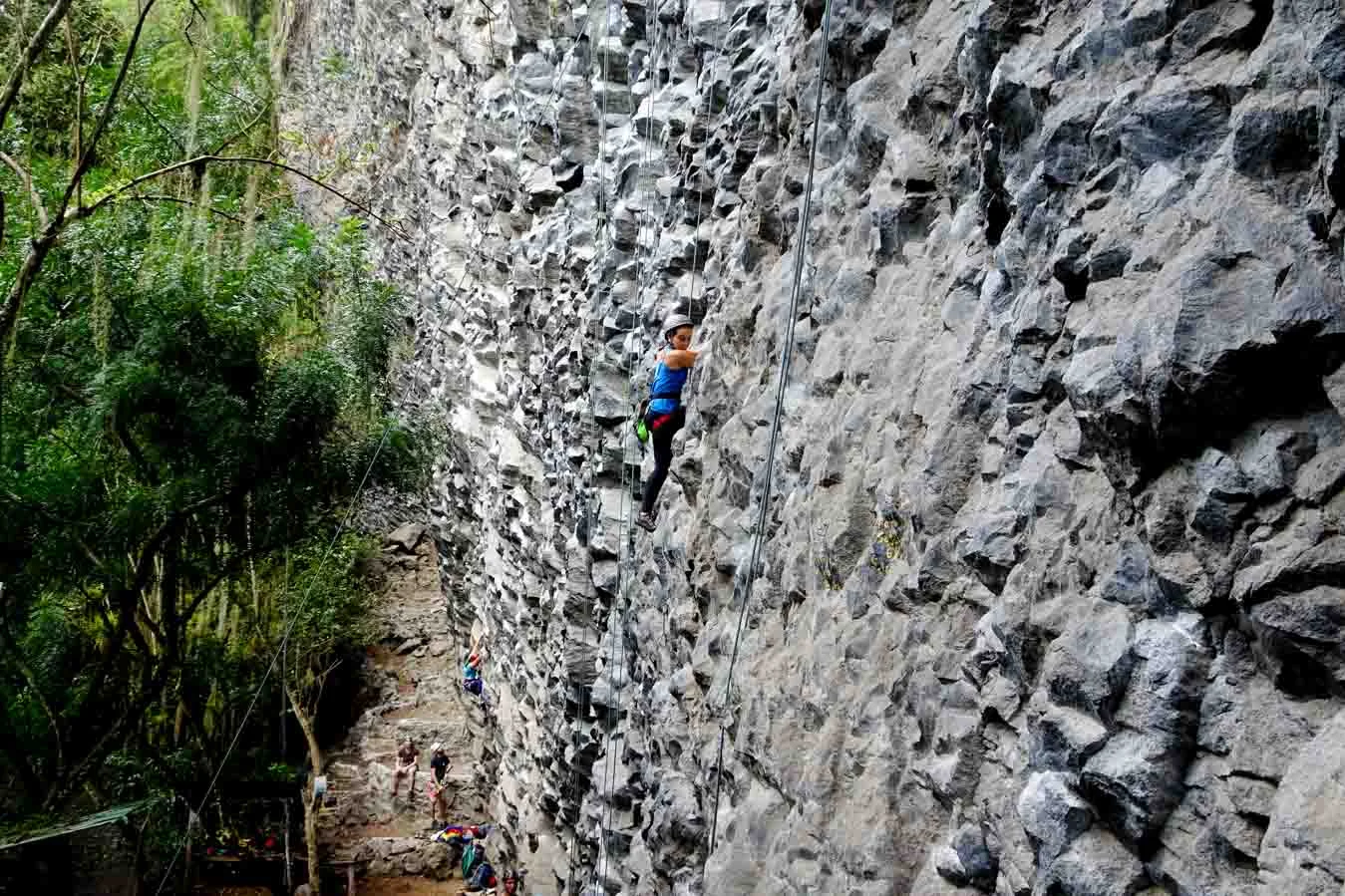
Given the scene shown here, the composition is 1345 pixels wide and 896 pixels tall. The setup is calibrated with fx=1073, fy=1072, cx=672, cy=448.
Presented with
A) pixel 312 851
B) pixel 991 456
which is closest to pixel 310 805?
pixel 312 851

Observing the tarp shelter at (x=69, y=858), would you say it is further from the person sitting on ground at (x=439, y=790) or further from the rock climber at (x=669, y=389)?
the person sitting on ground at (x=439, y=790)

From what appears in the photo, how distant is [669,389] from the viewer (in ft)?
16.9

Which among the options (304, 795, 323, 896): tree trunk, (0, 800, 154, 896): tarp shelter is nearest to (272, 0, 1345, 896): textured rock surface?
(0, 800, 154, 896): tarp shelter

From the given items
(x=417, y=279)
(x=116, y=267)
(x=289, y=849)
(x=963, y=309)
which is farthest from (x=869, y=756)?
(x=417, y=279)

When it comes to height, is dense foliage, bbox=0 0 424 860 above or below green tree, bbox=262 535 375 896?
above

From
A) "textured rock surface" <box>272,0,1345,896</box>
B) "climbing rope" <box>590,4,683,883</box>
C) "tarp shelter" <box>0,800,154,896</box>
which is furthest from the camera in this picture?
"climbing rope" <box>590,4,683,883</box>

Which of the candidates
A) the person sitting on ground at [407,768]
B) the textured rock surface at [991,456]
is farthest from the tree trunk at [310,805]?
the textured rock surface at [991,456]

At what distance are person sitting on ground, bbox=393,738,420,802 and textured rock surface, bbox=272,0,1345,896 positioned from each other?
591cm

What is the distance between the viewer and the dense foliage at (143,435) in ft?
21.4

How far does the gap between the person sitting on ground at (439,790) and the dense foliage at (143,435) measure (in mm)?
2419

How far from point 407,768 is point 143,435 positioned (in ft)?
19.3

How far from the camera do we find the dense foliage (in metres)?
6.52

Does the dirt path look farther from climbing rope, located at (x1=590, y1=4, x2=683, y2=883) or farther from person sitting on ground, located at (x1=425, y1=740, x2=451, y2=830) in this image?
climbing rope, located at (x1=590, y1=4, x2=683, y2=883)

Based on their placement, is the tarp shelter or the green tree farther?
the green tree
